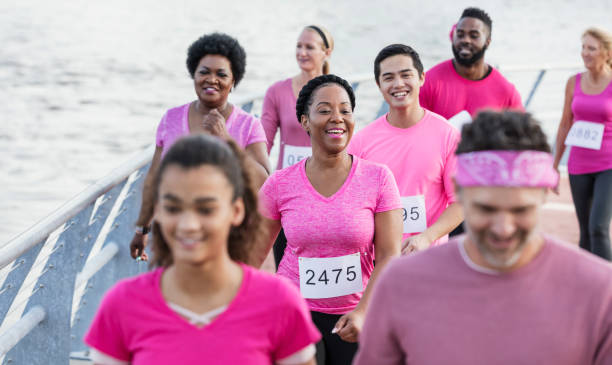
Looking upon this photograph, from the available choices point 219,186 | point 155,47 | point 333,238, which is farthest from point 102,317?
point 155,47

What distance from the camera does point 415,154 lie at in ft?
13.5

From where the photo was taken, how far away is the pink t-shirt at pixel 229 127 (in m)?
4.29

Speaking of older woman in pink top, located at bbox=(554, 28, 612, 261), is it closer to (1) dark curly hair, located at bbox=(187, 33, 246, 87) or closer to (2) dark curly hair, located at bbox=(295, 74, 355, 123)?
(1) dark curly hair, located at bbox=(187, 33, 246, 87)

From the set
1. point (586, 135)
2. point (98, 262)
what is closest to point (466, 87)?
point (586, 135)

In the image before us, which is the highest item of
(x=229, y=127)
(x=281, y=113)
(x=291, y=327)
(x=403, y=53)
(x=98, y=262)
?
(x=403, y=53)

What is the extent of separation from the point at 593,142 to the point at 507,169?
4.14m

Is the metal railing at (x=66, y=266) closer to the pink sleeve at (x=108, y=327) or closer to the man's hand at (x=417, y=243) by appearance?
the pink sleeve at (x=108, y=327)

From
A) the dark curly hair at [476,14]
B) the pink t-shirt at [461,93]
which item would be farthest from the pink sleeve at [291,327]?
the dark curly hair at [476,14]

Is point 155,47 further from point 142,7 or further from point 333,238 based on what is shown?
point 333,238

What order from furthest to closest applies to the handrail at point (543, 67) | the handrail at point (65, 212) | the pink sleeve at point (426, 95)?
the handrail at point (543, 67)
the pink sleeve at point (426, 95)
the handrail at point (65, 212)

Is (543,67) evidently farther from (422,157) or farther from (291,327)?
(291,327)

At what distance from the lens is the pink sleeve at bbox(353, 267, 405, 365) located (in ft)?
6.99

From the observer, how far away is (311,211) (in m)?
3.35

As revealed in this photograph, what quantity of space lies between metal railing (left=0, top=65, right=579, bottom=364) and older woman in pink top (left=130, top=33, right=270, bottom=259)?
0.27 metres
